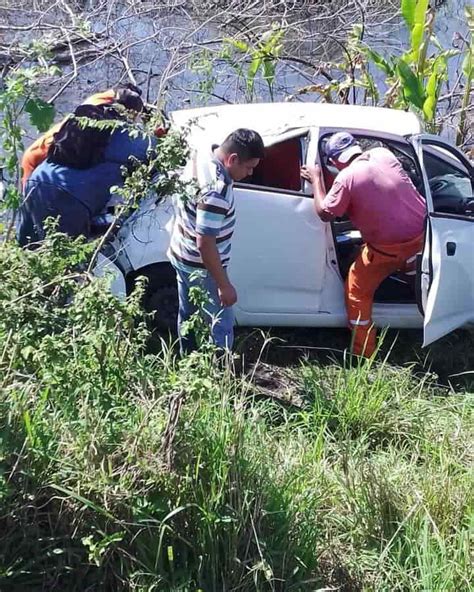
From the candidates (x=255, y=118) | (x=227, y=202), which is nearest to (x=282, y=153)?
(x=255, y=118)

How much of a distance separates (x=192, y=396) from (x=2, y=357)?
78cm

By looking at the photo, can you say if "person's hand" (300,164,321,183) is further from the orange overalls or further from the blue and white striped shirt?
the orange overalls

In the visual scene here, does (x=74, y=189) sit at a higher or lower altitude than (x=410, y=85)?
lower

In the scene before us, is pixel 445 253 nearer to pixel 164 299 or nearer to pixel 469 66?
pixel 164 299

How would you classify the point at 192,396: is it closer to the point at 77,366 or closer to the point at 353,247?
the point at 77,366

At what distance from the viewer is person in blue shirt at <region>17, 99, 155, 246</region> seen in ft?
15.8

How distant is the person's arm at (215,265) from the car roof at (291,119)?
1.02 m

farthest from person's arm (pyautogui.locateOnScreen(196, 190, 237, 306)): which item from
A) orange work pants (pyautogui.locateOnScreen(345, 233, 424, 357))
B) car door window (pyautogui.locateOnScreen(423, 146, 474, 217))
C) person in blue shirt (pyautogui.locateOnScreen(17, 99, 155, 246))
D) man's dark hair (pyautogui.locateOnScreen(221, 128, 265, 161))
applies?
Result: car door window (pyautogui.locateOnScreen(423, 146, 474, 217))

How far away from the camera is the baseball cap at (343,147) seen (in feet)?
16.9

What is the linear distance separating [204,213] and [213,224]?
0.08m

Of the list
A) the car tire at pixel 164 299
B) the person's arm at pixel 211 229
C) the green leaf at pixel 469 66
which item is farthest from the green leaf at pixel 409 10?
the person's arm at pixel 211 229

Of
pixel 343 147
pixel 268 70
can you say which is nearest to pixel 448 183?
pixel 343 147

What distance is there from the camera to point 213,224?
4289 millimetres

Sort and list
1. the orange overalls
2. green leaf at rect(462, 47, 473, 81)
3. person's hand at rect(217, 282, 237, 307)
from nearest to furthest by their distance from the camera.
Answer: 1. person's hand at rect(217, 282, 237, 307)
2. the orange overalls
3. green leaf at rect(462, 47, 473, 81)
